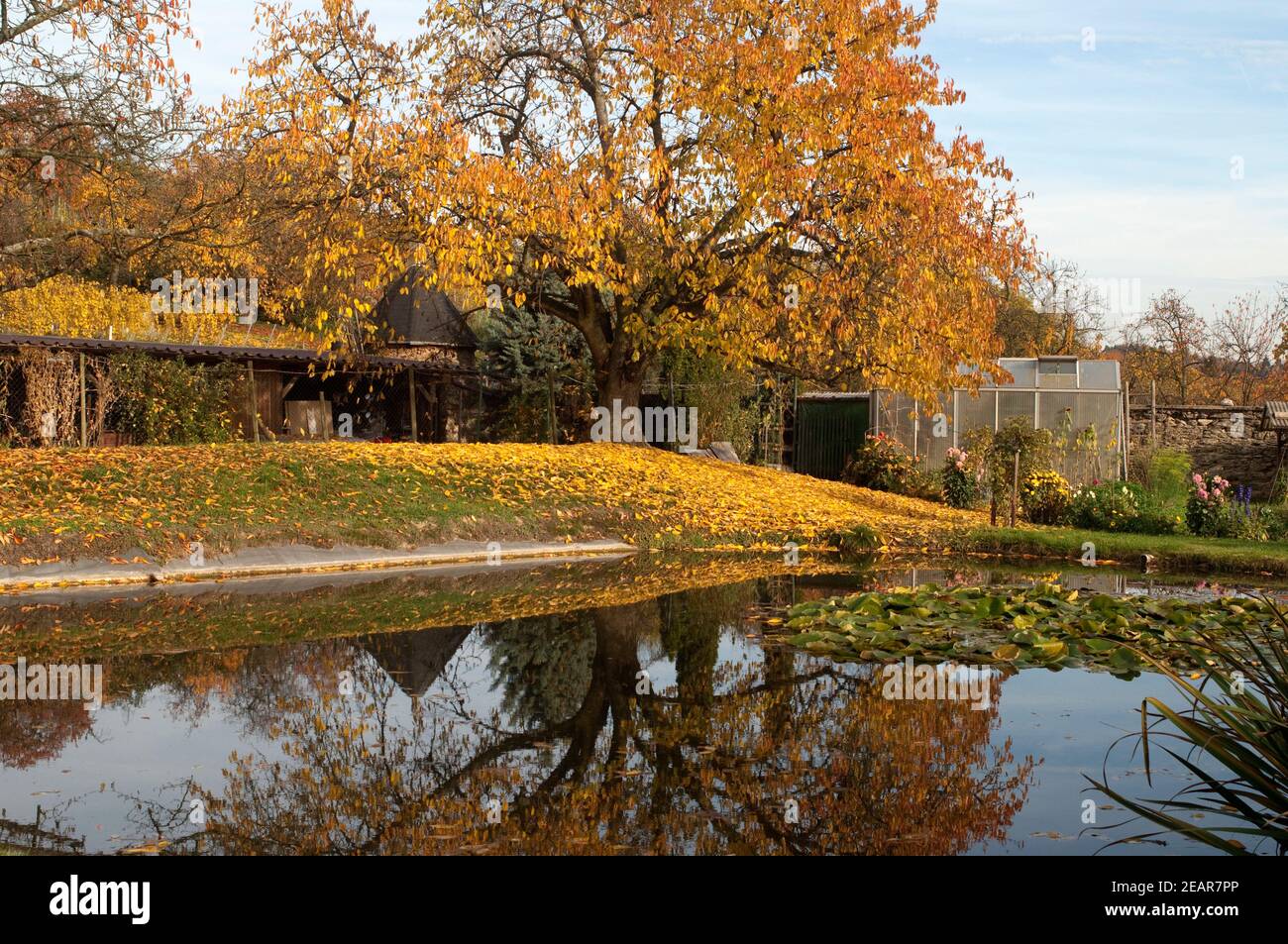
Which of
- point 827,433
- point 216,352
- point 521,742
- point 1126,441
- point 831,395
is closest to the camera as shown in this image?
point 521,742

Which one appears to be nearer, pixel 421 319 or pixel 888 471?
pixel 888 471

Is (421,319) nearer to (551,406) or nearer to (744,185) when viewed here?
(551,406)

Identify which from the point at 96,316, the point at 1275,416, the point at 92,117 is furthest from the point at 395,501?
the point at 96,316

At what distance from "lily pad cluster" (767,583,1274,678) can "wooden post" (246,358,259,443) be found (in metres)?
15.4

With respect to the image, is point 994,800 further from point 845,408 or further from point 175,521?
point 845,408

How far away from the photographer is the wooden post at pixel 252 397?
23.8 meters

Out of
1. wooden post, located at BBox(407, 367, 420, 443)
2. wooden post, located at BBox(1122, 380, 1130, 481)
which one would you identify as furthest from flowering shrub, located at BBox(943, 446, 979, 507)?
wooden post, located at BBox(407, 367, 420, 443)

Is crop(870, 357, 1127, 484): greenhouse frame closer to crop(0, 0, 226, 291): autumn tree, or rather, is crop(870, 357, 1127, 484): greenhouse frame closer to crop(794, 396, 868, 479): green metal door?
crop(794, 396, 868, 479): green metal door

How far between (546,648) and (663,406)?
18.4m

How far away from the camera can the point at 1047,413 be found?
82.7 feet

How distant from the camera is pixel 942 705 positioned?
8.09m

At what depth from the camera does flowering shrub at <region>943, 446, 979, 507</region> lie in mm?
23359

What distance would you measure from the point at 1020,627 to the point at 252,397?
18458 mm

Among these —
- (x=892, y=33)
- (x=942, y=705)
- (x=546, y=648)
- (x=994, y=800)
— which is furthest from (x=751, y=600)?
(x=892, y=33)
